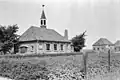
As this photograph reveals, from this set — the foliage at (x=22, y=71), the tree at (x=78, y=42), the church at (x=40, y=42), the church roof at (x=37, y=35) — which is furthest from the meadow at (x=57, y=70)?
the tree at (x=78, y=42)

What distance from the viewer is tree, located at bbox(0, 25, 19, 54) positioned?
2525 centimetres

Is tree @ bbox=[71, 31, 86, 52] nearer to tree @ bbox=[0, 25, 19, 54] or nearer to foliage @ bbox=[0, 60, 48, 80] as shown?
tree @ bbox=[0, 25, 19, 54]

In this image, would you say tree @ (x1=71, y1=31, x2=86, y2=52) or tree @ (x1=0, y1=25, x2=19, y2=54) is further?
tree @ (x1=71, y1=31, x2=86, y2=52)

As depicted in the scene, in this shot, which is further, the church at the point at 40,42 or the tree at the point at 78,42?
the tree at the point at 78,42

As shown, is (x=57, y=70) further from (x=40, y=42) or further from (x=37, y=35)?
(x=37, y=35)

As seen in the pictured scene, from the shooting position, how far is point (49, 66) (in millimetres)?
8555

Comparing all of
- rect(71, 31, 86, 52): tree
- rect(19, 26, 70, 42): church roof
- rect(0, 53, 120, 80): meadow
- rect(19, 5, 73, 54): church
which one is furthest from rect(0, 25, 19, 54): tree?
rect(71, 31, 86, 52): tree

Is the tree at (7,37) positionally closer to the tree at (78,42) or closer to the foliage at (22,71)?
the foliage at (22,71)

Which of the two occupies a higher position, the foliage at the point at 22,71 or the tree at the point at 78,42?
the tree at the point at 78,42

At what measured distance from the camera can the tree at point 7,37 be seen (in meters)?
25.2

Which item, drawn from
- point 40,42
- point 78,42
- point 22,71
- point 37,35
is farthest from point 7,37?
point 22,71

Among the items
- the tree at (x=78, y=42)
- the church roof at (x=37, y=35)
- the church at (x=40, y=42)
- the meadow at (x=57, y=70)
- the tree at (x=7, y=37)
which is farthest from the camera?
the tree at (x=78, y=42)

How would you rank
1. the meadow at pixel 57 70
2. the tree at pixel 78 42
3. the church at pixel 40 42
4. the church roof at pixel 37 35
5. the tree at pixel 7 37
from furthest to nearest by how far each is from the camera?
the tree at pixel 78 42 → the church roof at pixel 37 35 → the church at pixel 40 42 → the tree at pixel 7 37 → the meadow at pixel 57 70

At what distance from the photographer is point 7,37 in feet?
85.3
